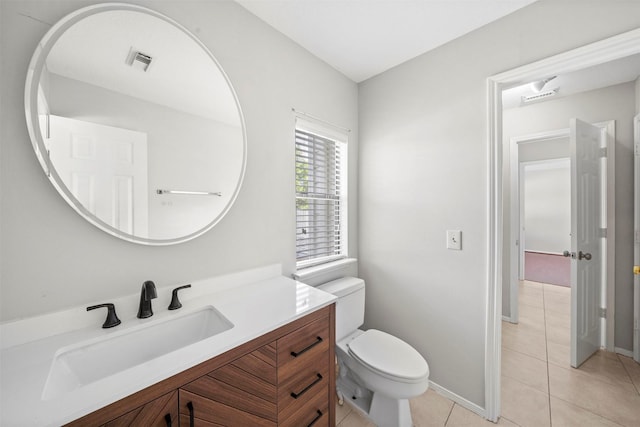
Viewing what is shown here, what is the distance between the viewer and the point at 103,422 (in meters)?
0.57

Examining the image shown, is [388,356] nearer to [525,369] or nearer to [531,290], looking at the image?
[525,369]

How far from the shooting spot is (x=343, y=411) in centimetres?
155

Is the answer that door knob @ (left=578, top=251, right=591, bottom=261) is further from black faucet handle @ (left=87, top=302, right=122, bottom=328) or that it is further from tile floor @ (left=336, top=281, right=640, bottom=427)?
black faucet handle @ (left=87, top=302, right=122, bottom=328)

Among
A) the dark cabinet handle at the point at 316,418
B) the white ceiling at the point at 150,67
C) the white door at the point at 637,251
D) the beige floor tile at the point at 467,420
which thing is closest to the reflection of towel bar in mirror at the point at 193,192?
the white ceiling at the point at 150,67

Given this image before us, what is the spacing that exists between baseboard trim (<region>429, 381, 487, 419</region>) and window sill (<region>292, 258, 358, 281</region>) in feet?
3.56

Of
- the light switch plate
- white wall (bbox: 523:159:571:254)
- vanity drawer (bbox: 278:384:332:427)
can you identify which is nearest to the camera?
vanity drawer (bbox: 278:384:332:427)

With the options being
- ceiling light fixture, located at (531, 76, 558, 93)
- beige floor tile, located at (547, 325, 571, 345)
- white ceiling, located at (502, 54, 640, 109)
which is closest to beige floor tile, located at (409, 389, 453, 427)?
beige floor tile, located at (547, 325, 571, 345)

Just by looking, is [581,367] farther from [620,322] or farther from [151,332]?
[151,332]

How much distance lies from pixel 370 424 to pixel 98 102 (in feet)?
7.22

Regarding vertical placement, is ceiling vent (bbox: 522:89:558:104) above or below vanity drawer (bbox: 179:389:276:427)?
above

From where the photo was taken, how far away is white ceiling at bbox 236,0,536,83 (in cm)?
134

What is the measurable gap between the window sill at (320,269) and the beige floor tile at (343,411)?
889mm

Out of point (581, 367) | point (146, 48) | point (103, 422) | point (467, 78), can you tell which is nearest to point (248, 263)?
point (103, 422)

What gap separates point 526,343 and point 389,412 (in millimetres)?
1887
